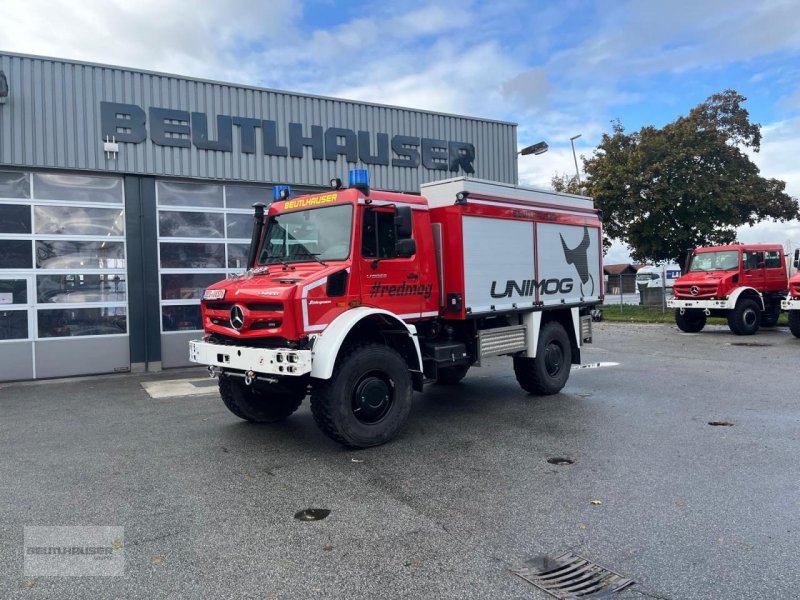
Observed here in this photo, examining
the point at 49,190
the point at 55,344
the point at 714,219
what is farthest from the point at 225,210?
the point at 714,219

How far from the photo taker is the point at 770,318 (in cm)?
1911

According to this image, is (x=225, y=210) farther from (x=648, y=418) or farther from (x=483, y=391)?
(x=648, y=418)

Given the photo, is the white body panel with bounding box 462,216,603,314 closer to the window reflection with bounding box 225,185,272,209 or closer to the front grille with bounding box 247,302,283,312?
the front grille with bounding box 247,302,283,312

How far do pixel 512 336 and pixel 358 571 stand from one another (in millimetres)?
5140

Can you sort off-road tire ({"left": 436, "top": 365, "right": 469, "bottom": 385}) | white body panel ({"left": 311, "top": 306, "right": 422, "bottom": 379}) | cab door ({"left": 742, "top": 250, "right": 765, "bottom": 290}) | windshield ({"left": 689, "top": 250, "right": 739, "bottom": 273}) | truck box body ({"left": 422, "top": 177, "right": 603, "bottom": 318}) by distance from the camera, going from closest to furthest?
1. white body panel ({"left": 311, "top": 306, "right": 422, "bottom": 379})
2. truck box body ({"left": 422, "top": 177, "right": 603, "bottom": 318})
3. off-road tire ({"left": 436, "top": 365, "right": 469, "bottom": 385})
4. cab door ({"left": 742, "top": 250, "right": 765, "bottom": 290})
5. windshield ({"left": 689, "top": 250, "right": 739, "bottom": 273})

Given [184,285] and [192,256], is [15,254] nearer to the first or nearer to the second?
[184,285]

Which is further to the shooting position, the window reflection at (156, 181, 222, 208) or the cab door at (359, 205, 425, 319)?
the window reflection at (156, 181, 222, 208)

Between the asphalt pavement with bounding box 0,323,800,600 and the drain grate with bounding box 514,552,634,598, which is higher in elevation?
the asphalt pavement with bounding box 0,323,800,600

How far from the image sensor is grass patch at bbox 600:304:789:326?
21.8 meters

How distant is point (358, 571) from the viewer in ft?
11.8

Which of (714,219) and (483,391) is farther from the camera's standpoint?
(714,219)

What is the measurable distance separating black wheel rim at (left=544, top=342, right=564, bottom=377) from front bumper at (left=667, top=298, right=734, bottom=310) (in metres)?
10.4

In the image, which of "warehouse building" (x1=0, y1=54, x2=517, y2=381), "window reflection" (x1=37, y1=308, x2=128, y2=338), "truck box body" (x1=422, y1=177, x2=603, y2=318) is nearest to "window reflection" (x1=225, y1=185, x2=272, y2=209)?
"warehouse building" (x1=0, y1=54, x2=517, y2=381)
